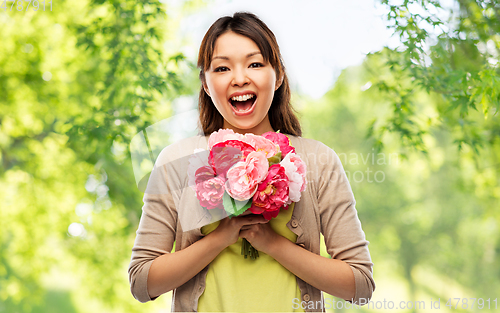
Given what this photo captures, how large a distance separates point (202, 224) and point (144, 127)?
2.26 m

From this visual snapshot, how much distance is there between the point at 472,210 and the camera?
36.6 feet

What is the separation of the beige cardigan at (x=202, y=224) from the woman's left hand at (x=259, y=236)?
12 cm

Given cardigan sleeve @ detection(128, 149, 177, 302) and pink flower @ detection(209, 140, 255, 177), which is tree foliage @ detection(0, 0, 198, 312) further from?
pink flower @ detection(209, 140, 255, 177)

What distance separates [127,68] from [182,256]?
2.86m

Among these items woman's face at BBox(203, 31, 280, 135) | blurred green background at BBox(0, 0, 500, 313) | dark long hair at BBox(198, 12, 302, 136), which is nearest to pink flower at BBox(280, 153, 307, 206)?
Result: woman's face at BBox(203, 31, 280, 135)

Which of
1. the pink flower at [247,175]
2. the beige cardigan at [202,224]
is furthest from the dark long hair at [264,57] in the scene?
the pink flower at [247,175]

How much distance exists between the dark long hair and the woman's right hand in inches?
20.4

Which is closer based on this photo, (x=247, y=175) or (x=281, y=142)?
(x=247, y=175)

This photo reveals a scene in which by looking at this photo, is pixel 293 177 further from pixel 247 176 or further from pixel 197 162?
pixel 197 162

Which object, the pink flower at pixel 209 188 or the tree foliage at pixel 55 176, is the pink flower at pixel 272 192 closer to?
the pink flower at pixel 209 188

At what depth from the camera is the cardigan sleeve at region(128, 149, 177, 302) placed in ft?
4.92

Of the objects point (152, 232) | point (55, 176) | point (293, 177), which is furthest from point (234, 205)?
point (55, 176)

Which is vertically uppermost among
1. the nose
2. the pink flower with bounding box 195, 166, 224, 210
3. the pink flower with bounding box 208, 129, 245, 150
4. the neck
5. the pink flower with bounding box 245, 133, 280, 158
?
the nose

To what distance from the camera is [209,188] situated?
135 centimetres
